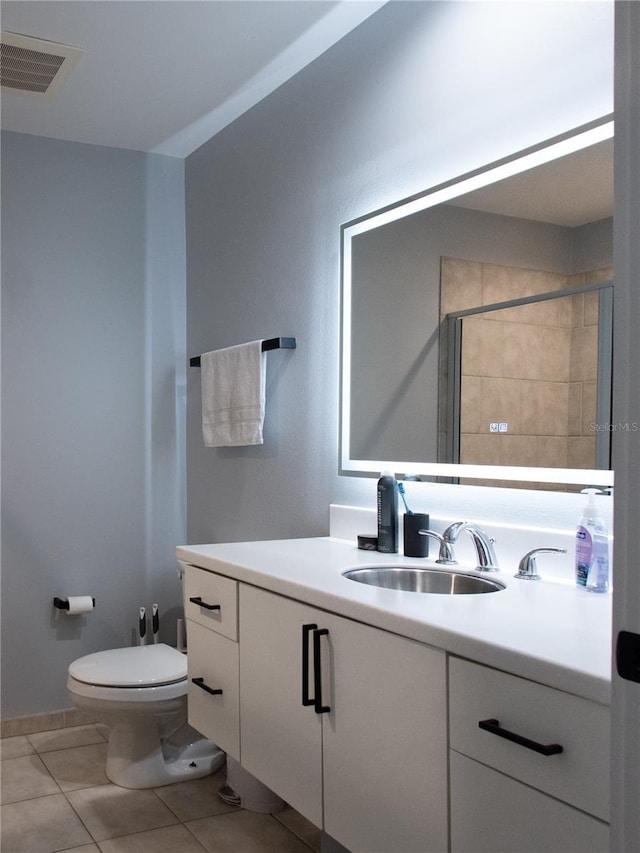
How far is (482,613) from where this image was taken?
51.6 inches

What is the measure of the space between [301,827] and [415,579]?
0.94m

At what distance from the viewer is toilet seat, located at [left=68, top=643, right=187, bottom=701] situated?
2539mm

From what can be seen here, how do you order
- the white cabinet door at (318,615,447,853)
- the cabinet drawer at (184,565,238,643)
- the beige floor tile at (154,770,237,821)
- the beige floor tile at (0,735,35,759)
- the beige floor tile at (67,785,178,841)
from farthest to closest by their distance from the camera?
the beige floor tile at (0,735,35,759), the beige floor tile at (154,770,237,821), the beige floor tile at (67,785,178,841), the cabinet drawer at (184,565,238,643), the white cabinet door at (318,615,447,853)

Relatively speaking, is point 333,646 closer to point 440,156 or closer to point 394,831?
point 394,831

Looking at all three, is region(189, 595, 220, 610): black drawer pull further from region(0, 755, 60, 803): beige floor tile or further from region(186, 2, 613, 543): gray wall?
region(0, 755, 60, 803): beige floor tile

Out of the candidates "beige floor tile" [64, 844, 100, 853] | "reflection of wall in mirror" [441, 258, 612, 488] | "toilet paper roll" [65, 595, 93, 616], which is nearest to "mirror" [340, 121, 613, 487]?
"reflection of wall in mirror" [441, 258, 612, 488]

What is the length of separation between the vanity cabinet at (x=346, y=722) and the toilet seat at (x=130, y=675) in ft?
2.56

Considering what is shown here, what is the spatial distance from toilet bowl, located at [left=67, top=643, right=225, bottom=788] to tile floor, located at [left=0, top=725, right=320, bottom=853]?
5 cm

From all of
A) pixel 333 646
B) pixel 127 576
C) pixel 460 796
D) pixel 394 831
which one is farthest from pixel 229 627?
pixel 127 576

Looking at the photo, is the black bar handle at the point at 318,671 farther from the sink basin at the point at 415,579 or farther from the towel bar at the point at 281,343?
the towel bar at the point at 281,343

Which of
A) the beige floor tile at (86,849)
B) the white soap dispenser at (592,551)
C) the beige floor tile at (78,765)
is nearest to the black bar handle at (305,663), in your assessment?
the white soap dispenser at (592,551)

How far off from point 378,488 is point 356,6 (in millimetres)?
1340

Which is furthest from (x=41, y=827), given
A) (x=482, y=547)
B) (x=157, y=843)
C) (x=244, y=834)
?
(x=482, y=547)

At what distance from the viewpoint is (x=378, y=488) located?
207cm
